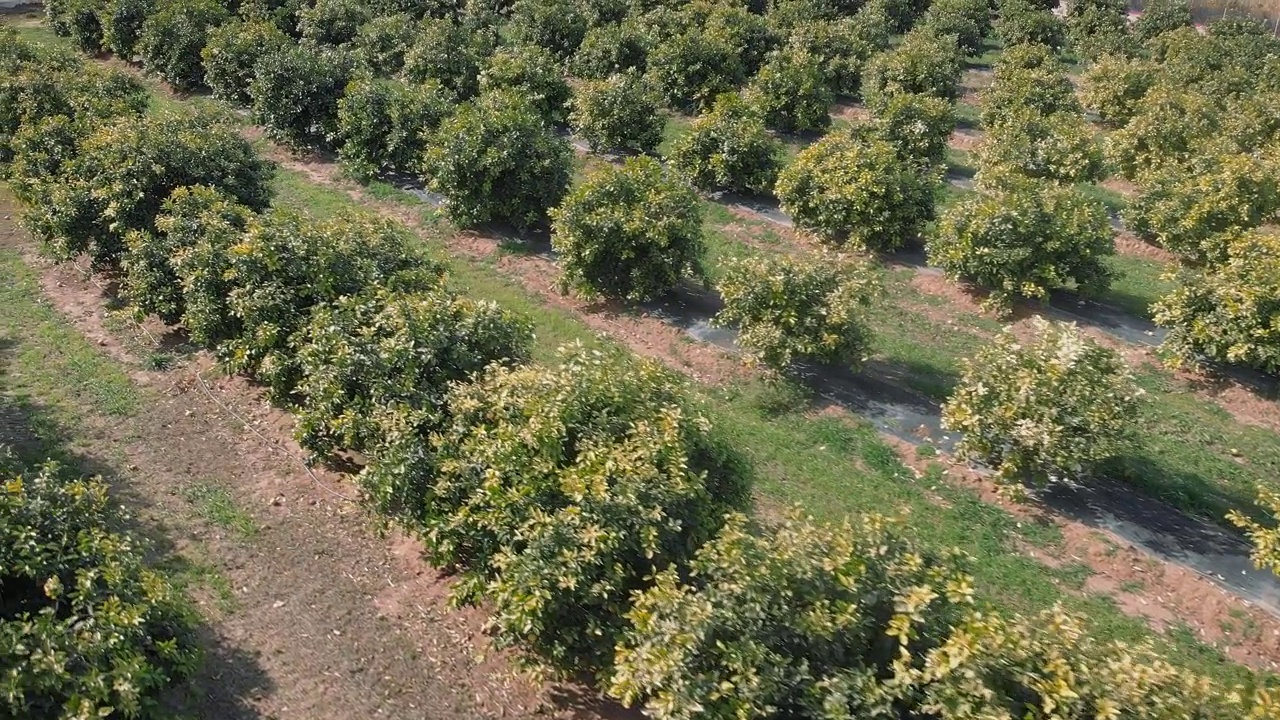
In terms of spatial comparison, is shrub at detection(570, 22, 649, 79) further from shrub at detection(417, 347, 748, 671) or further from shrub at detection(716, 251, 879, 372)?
shrub at detection(417, 347, 748, 671)

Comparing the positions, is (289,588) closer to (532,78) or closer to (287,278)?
(287,278)

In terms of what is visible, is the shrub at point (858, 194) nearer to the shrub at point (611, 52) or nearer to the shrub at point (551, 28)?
the shrub at point (611, 52)

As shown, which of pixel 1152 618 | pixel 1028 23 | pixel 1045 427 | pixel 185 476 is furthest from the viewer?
pixel 1028 23

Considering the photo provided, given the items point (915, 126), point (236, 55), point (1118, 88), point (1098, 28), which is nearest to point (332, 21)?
point (236, 55)

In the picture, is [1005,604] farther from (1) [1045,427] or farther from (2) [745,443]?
(2) [745,443]

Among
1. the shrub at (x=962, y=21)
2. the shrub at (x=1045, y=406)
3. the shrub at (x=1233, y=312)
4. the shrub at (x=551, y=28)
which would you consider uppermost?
the shrub at (x=962, y=21)

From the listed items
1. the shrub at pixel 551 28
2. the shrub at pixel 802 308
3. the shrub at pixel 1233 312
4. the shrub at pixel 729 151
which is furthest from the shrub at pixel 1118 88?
the shrub at pixel 802 308

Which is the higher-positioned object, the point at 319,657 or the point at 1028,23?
the point at 1028,23

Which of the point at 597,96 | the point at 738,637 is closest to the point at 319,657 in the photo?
the point at 738,637
